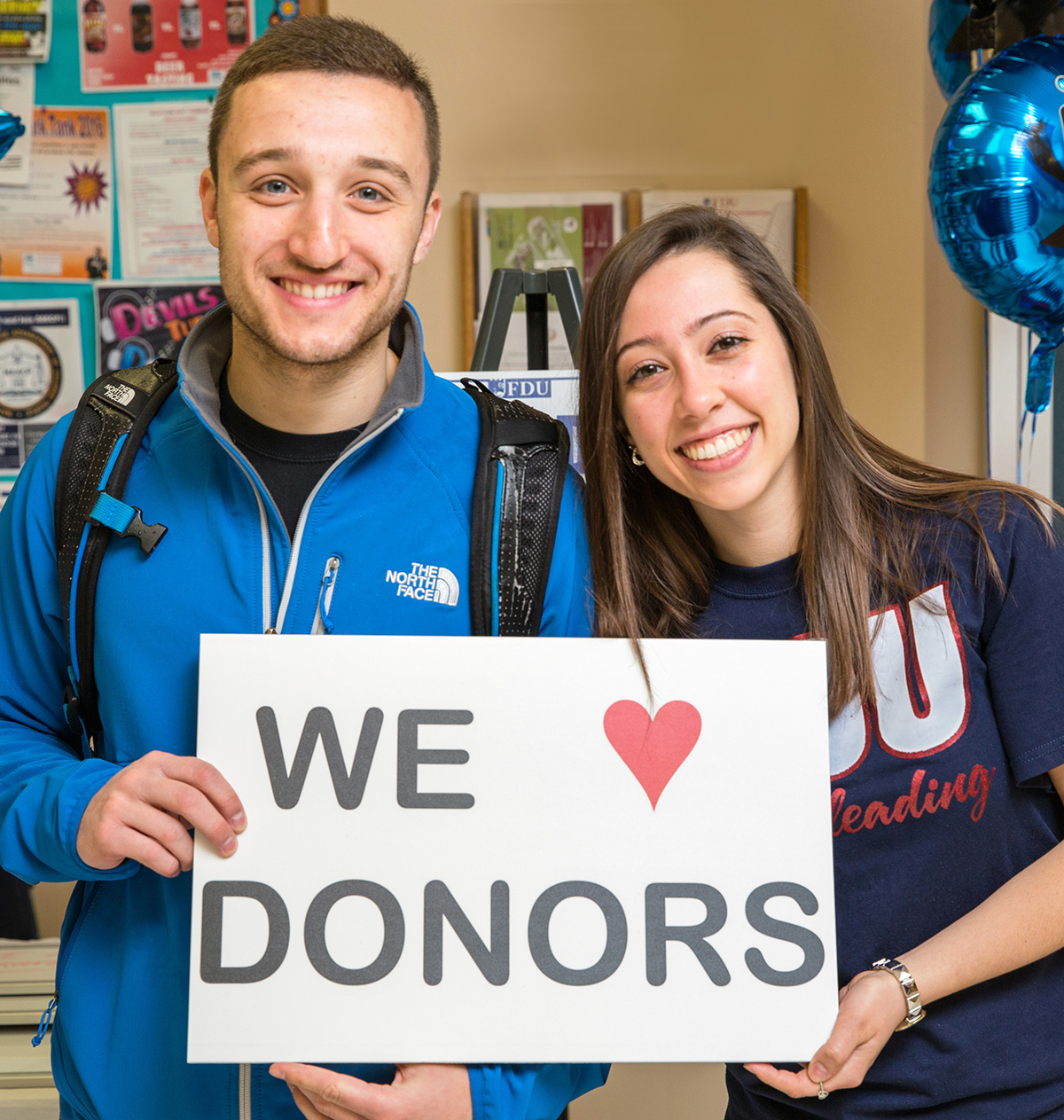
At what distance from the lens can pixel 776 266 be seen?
129cm

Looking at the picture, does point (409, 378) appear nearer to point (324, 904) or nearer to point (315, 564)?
point (315, 564)

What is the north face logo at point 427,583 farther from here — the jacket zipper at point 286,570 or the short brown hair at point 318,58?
the short brown hair at point 318,58

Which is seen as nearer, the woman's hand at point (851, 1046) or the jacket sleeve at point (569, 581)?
the woman's hand at point (851, 1046)

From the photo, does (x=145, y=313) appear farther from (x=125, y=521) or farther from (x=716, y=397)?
(x=716, y=397)

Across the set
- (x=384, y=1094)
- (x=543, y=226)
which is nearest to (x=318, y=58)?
(x=384, y=1094)

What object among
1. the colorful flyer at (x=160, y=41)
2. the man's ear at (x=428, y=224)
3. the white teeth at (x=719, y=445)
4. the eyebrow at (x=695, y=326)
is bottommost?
the white teeth at (x=719, y=445)

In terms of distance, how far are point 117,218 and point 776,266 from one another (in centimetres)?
196

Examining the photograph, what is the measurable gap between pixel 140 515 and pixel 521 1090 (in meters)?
0.71

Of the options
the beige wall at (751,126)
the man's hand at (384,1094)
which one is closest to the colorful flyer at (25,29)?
the beige wall at (751,126)

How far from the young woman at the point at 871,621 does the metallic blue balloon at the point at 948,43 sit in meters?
1.07

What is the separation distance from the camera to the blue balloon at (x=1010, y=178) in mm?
1609

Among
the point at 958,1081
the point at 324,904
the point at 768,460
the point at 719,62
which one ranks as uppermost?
the point at 719,62

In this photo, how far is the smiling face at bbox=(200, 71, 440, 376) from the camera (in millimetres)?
1104

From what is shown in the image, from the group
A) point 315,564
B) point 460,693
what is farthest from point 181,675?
point 460,693
